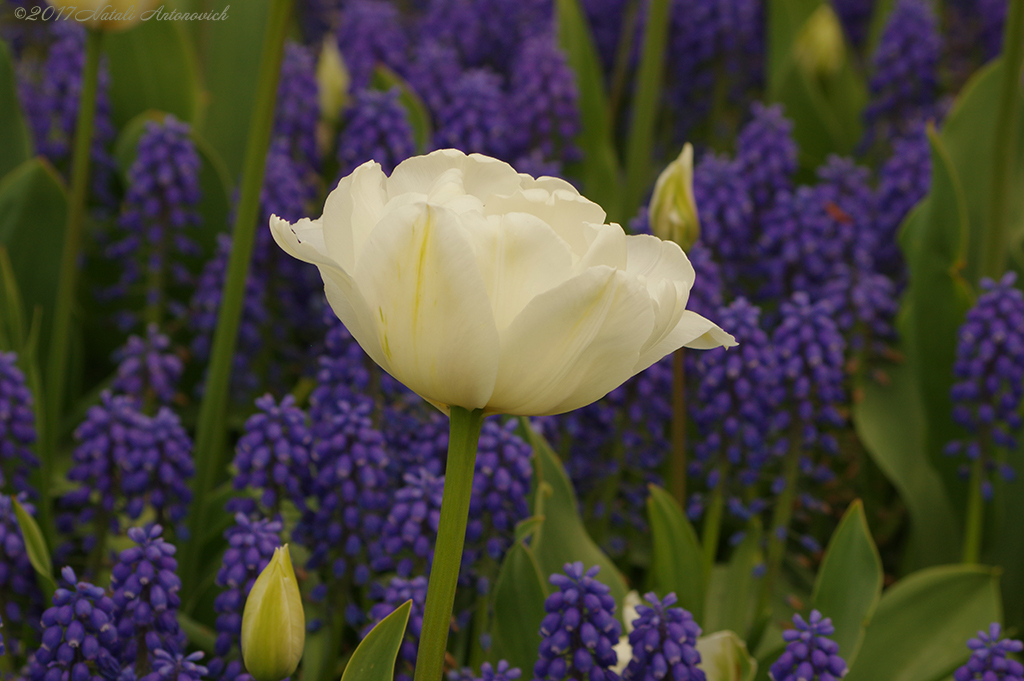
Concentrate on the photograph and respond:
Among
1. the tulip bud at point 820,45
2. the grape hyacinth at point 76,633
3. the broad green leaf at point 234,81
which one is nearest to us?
the grape hyacinth at point 76,633

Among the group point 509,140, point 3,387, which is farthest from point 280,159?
point 3,387

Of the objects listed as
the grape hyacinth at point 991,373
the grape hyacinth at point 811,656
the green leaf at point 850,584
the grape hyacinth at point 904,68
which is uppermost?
the grape hyacinth at point 904,68

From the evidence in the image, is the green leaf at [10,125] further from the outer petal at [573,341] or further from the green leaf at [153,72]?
the outer petal at [573,341]

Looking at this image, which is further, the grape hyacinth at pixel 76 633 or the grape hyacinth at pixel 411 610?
the grape hyacinth at pixel 411 610

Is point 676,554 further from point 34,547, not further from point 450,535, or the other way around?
point 34,547

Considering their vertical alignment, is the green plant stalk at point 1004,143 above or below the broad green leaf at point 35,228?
above

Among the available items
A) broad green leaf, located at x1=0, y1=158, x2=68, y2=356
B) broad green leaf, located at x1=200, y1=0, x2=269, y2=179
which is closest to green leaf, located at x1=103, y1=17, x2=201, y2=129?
broad green leaf, located at x1=200, y1=0, x2=269, y2=179

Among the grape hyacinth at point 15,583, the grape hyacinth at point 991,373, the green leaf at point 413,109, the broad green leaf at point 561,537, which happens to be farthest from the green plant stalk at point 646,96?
the grape hyacinth at point 15,583
